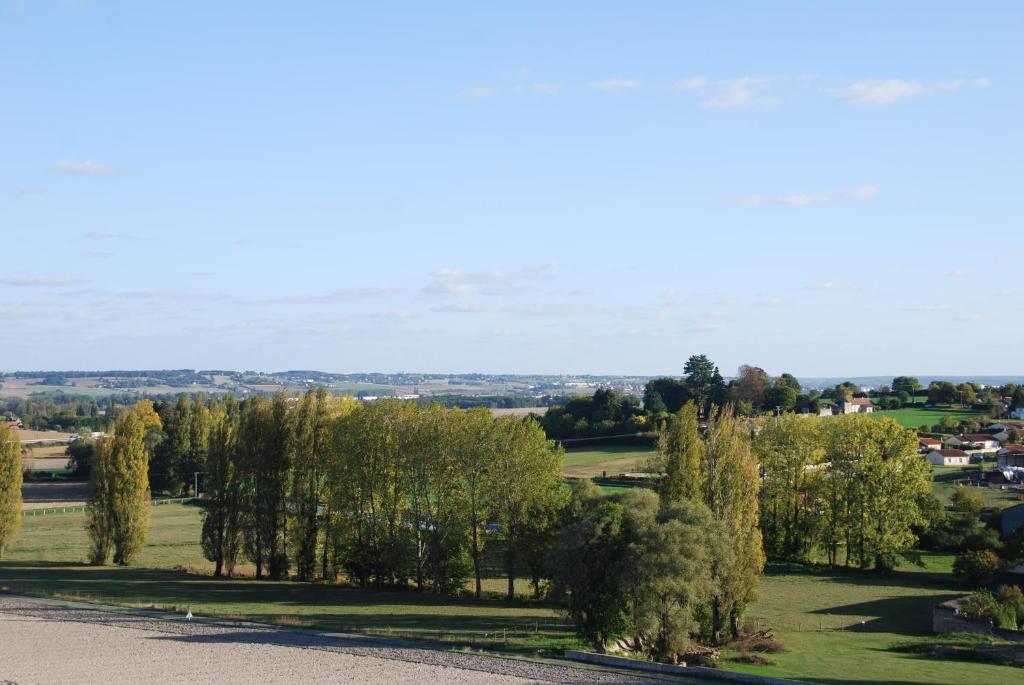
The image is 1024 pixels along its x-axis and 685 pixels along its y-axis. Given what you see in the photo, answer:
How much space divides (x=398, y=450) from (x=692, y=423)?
1425cm

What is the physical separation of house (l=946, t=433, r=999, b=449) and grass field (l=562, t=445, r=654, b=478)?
3285cm

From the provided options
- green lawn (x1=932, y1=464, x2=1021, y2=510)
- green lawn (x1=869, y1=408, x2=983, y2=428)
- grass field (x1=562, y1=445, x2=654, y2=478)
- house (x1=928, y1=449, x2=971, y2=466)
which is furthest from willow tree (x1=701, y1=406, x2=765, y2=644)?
green lawn (x1=869, y1=408, x2=983, y2=428)

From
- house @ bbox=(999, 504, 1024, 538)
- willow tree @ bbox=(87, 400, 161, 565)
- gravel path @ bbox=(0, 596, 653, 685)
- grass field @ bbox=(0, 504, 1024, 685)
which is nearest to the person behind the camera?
gravel path @ bbox=(0, 596, 653, 685)

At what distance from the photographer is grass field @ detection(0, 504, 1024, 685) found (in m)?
31.9

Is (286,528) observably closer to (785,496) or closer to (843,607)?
(843,607)

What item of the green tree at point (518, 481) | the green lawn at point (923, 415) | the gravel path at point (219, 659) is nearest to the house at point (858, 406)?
the green lawn at point (923, 415)

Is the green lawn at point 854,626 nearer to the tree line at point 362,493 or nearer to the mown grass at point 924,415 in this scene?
the tree line at point 362,493

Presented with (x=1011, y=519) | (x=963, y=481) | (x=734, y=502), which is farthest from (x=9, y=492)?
(x=963, y=481)

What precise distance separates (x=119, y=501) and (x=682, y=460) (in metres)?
30.2

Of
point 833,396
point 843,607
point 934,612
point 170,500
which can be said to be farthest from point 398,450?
point 833,396

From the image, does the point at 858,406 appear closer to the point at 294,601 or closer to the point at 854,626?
the point at 854,626

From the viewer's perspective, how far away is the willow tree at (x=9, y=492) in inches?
2167

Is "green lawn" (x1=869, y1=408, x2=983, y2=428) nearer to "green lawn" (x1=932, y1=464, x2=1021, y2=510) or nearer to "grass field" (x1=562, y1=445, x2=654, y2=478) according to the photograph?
"green lawn" (x1=932, y1=464, x2=1021, y2=510)

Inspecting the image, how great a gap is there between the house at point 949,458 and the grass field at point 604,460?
27.6 metres
